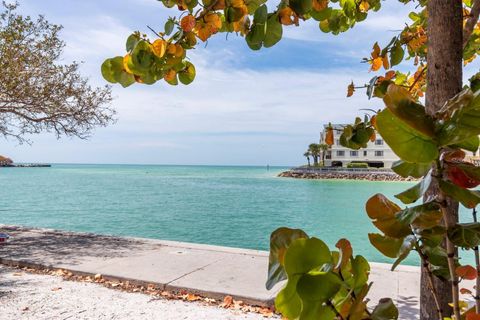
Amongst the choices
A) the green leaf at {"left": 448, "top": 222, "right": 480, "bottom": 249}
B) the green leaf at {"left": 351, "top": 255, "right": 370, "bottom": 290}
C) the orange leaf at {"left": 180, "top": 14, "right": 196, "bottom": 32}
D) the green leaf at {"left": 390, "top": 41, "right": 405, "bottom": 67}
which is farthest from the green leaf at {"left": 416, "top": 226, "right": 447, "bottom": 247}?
the green leaf at {"left": 390, "top": 41, "right": 405, "bottom": 67}

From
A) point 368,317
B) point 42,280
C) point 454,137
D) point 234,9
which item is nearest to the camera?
point 454,137

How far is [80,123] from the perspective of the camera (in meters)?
11.4

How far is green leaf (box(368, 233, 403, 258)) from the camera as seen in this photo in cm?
78

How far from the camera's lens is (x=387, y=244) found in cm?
80

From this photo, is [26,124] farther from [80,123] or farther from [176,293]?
[176,293]

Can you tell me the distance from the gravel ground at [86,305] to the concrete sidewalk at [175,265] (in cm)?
36

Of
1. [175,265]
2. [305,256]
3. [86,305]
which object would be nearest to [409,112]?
[305,256]

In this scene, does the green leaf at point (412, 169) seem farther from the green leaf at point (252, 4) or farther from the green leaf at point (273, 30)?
the green leaf at point (252, 4)

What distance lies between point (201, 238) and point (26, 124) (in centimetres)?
798

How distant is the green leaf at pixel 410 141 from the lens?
0.63m

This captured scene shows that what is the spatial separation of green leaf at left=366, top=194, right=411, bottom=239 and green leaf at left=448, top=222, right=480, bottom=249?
0.08 metres

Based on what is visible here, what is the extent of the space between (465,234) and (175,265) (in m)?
5.41

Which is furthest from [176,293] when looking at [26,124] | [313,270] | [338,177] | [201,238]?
[338,177]

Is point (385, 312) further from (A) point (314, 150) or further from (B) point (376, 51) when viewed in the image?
(A) point (314, 150)
